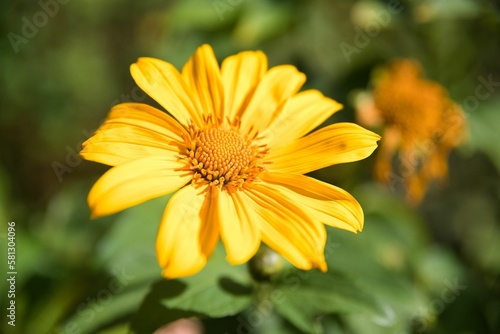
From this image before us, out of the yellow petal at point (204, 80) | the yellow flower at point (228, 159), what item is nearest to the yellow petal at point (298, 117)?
the yellow flower at point (228, 159)

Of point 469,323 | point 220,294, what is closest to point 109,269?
point 220,294

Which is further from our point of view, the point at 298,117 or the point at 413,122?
the point at 413,122

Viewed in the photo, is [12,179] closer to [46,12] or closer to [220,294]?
[46,12]

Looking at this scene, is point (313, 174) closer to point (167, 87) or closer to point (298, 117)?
point (298, 117)
